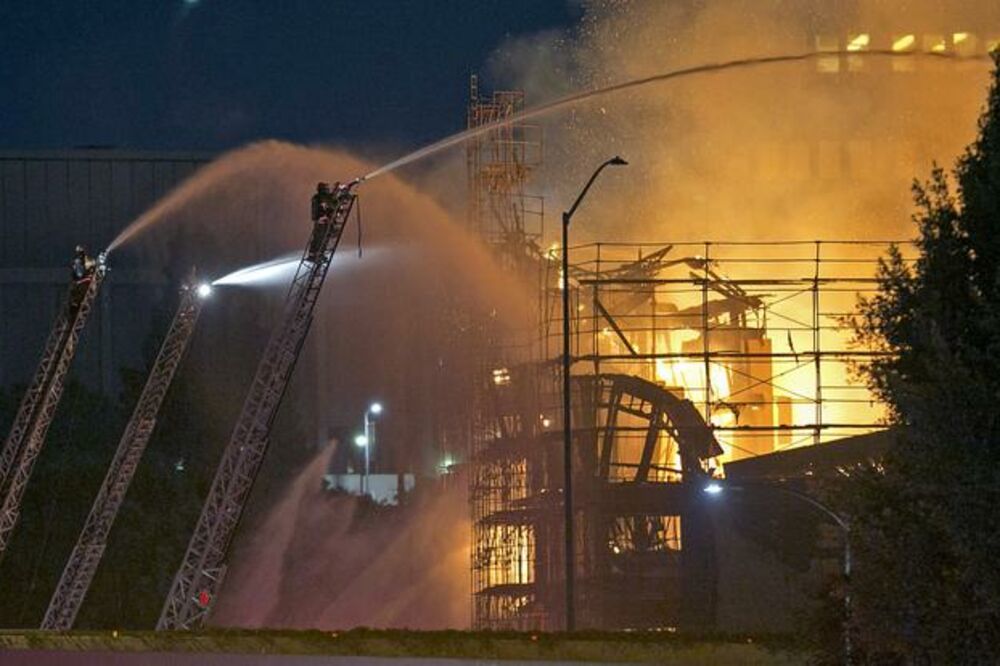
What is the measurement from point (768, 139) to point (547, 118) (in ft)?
24.6

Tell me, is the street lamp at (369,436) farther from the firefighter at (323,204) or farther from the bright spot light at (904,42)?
the firefighter at (323,204)

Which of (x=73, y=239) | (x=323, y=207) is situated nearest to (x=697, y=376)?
(x=323, y=207)

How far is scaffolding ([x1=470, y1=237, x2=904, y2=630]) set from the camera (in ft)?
134

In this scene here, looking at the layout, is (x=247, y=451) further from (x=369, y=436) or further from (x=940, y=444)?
(x=369, y=436)

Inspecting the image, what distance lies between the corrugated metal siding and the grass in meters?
42.7

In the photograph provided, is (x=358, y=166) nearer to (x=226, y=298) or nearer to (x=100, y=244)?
(x=226, y=298)

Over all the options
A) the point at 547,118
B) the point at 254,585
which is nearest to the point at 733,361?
the point at 547,118

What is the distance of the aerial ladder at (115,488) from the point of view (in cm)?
4666

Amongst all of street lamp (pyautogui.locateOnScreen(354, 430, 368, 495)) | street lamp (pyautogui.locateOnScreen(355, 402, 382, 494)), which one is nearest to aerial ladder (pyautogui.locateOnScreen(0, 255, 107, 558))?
street lamp (pyautogui.locateOnScreen(355, 402, 382, 494))

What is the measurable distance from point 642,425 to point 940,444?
92.7 ft

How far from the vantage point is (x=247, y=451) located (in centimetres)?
4347

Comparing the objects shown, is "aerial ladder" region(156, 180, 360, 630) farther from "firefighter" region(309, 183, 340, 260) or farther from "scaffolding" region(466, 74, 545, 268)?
"scaffolding" region(466, 74, 545, 268)

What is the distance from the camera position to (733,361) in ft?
146

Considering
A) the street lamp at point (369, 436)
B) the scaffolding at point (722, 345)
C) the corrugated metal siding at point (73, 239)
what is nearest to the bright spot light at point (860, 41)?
the scaffolding at point (722, 345)
